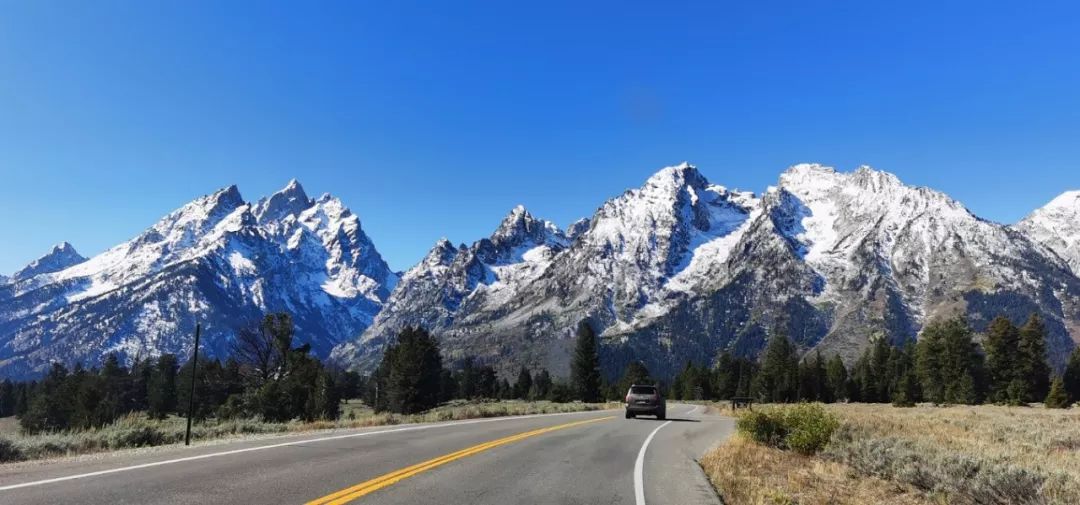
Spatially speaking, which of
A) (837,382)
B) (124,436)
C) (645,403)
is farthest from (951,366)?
(124,436)

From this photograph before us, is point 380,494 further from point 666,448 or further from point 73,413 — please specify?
point 73,413

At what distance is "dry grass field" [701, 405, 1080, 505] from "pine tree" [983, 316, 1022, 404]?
64.7m

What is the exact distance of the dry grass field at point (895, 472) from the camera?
34.8 ft

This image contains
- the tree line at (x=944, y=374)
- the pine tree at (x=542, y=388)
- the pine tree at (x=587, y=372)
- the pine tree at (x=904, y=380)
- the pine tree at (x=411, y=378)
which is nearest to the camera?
the tree line at (x=944, y=374)

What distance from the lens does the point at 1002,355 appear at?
73250 mm

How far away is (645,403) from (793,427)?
1624 cm

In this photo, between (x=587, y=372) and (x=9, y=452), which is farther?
(x=587, y=372)

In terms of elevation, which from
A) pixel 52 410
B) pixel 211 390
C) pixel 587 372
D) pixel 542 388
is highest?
pixel 587 372

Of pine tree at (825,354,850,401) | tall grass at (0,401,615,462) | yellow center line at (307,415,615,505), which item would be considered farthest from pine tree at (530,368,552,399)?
yellow center line at (307,415,615,505)

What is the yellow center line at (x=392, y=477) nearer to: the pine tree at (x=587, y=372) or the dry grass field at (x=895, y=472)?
the dry grass field at (x=895, y=472)

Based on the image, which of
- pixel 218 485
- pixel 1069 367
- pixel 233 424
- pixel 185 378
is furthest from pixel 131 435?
pixel 1069 367

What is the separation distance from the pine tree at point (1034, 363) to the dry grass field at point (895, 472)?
63912 mm

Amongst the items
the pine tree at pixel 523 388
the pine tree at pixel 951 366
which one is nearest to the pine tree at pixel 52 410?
the pine tree at pixel 523 388

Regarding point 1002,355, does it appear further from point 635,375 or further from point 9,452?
point 9,452
